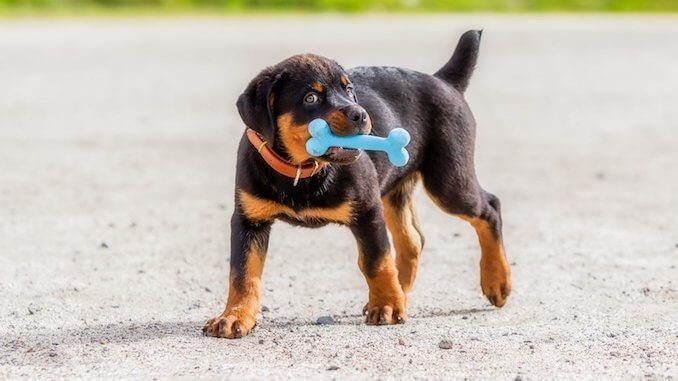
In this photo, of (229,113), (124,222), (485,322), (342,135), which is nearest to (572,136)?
(229,113)

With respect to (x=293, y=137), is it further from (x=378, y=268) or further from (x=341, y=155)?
(x=378, y=268)

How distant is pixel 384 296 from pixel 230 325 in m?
0.75

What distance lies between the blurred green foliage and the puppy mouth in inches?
1004

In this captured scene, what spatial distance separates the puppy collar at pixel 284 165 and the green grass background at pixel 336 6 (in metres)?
24.9

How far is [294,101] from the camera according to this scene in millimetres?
5574

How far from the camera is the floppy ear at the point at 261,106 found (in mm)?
5559

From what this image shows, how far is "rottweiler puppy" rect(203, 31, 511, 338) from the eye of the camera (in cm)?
558

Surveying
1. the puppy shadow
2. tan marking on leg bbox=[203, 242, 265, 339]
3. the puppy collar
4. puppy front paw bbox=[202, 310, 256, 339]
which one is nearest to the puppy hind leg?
the puppy shadow

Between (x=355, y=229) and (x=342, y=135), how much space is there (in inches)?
26.8

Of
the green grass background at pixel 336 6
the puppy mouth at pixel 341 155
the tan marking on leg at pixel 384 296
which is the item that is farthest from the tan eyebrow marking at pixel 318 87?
the green grass background at pixel 336 6

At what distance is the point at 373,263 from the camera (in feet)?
19.4

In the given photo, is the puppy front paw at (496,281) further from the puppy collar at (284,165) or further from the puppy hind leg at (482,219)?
the puppy collar at (284,165)

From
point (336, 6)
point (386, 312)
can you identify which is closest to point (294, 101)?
point (386, 312)

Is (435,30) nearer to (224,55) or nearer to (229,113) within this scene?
(224,55)
